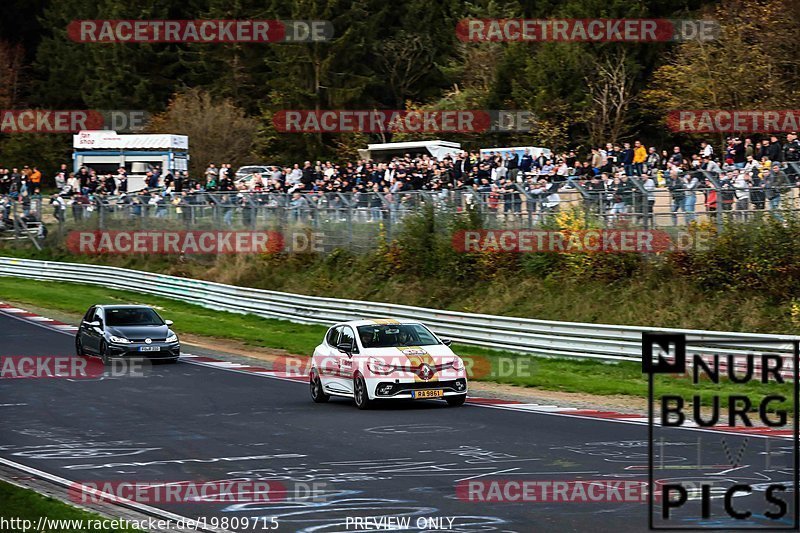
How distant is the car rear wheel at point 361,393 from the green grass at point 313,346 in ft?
14.3

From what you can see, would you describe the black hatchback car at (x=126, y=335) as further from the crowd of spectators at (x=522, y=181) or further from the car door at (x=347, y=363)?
the car door at (x=347, y=363)

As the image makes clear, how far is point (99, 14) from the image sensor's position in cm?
8506

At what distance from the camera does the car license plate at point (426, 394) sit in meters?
19.6

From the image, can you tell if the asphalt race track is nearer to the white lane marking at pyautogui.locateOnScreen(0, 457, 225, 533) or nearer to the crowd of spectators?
the white lane marking at pyautogui.locateOnScreen(0, 457, 225, 533)

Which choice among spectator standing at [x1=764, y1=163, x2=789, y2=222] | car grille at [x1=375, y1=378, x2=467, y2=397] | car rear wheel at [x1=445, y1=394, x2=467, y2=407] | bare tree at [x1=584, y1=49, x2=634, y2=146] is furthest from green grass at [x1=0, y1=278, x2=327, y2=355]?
bare tree at [x1=584, y1=49, x2=634, y2=146]

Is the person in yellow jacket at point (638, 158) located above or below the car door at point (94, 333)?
above

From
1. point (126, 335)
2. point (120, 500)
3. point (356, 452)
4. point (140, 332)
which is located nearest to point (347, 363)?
point (356, 452)

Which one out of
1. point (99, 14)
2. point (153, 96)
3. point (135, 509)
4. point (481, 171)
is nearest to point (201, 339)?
point (481, 171)

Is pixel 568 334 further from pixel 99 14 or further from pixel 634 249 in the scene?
pixel 99 14

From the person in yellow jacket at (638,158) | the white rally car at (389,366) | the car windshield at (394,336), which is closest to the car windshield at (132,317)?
the white rally car at (389,366)

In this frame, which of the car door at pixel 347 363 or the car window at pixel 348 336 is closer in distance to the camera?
the car door at pixel 347 363

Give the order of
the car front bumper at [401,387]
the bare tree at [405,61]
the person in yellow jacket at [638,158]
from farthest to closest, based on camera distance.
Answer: the bare tree at [405,61] → the person in yellow jacket at [638,158] → the car front bumper at [401,387]

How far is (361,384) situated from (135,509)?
8.60m

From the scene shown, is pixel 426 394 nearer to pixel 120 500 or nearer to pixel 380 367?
pixel 380 367
